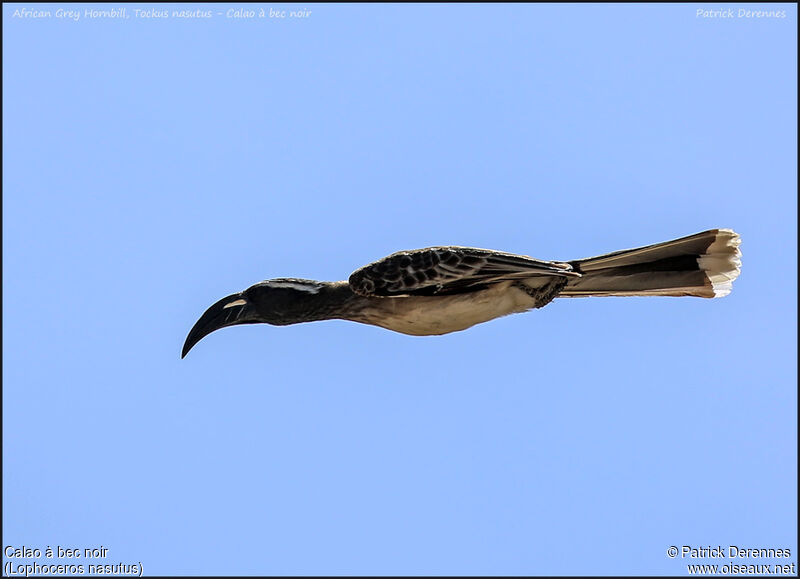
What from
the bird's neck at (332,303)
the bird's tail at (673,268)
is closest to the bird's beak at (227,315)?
the bird's neck at (332,303)

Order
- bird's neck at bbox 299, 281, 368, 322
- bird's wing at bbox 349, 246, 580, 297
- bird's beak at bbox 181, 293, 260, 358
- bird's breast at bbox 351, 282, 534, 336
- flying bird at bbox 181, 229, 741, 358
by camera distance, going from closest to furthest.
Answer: bird's wing at bbox 349, 246, 580, 297, flying bird at bbox 181, 229, 741, 358, bird's breast at bbox 351, 282, 534, 336, bird's neck at bbox 299, 281, 368, 322, bird's beak at bbox 181, 293, 260, 358

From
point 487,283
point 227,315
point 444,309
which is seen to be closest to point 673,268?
point 487,283

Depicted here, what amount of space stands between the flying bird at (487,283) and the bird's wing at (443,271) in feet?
0.04

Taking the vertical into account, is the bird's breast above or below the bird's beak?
below

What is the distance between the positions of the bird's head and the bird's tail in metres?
3.32

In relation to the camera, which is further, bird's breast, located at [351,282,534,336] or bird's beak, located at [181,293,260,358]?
bird's beak, located at [181,293,260,358]

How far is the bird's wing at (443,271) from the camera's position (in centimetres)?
1211

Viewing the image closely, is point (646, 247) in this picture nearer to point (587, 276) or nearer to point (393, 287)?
point (587, 276)

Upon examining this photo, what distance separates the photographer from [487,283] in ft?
40.7

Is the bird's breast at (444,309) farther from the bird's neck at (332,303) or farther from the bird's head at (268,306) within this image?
the bird's head at (268,306)

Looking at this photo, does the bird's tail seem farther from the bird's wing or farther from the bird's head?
the bird's head

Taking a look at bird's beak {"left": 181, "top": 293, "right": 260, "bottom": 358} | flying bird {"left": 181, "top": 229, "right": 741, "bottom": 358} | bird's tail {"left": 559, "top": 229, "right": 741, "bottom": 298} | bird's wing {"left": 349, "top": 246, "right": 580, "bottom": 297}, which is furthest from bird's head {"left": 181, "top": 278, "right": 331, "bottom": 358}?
bird's tail {"left": 559, "top": 229, "right": 741, "bottom": 298}

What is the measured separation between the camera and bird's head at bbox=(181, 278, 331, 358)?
13.2m

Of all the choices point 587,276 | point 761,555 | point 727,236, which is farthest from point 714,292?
point 761,555
